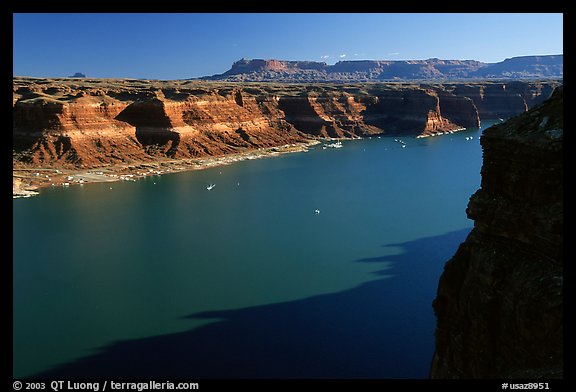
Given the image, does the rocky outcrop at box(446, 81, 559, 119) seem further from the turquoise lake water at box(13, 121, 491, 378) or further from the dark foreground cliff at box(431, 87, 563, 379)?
the dark foreground cliff at box(431, 87, 563, 379)

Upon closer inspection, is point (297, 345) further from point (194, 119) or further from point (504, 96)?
point (504, 96)


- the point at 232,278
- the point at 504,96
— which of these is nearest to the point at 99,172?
the point at 232,278

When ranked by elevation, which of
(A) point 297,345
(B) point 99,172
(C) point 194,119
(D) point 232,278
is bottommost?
(A) point 297,345

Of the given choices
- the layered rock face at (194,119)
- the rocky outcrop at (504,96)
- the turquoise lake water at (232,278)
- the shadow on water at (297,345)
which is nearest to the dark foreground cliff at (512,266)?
the shadow on water at (297,345)

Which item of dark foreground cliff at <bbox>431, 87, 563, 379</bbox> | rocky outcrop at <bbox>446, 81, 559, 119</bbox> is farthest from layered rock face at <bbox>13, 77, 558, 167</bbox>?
dark foreground cliff at <bbox>431, 87, 563, 379</bbox>

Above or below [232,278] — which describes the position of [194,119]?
above

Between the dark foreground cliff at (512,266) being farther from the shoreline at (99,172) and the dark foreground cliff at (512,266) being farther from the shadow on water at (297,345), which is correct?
the shoreline at (99,172)

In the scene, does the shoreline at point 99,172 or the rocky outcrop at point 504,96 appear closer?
the shoreline at point 99,172
